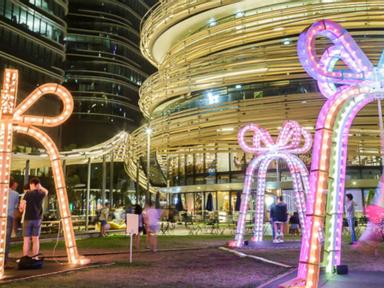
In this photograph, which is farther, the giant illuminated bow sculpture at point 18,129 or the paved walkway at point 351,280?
the giant illuminated bow sculpture at point 18,129

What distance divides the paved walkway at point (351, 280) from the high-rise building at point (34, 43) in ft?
160

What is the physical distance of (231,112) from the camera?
24938 millimetres

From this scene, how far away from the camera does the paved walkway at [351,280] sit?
9.45 metres

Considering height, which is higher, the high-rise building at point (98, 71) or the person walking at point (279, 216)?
the high-rise building at point (98, 71)

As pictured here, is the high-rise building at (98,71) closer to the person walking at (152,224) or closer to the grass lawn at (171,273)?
the person walking at (152,224)

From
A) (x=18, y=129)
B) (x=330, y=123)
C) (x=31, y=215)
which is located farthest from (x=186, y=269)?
(x=18, y=129)

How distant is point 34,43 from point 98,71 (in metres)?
30.3

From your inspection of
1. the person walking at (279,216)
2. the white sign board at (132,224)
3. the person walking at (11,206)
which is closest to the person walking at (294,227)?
the person walking at (279,216)

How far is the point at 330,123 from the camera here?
30.1 ft

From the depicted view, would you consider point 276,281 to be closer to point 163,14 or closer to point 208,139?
point 208,139

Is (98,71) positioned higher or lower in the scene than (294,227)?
higher

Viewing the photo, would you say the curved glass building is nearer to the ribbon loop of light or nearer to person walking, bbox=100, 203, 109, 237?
the ribbon loop of light

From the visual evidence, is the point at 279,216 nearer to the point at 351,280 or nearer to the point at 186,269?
the point at 186,269

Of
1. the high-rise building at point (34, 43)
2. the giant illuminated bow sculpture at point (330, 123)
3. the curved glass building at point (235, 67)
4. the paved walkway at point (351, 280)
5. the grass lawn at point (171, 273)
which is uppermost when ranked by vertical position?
the high-rise building at point (34, 43)
